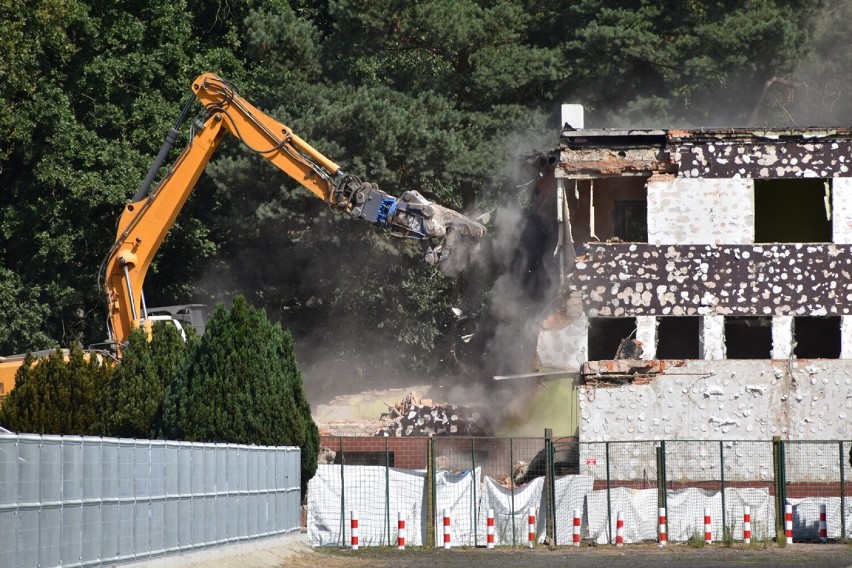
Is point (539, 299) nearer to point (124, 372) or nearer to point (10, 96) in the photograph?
point (124, 372)

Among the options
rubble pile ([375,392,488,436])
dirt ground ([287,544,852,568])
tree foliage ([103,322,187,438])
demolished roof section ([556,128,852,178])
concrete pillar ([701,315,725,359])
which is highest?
demolished roof section ([556,128,852,178])

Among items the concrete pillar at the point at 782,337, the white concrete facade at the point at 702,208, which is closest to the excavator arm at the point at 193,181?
the white concrete facade at the point at 702,208

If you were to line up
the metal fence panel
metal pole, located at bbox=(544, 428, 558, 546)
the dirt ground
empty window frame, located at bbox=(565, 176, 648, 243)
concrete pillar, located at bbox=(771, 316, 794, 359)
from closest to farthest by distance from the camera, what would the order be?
1. the dirt ground
2. metal pole, located at bbox=(544, 428, 558, 546)
3. the metal fence panel
4. concrete pillar, located at bbox=(771, 316, 794, 359)
5. empty window frame, located at bbox=(565, 176, 648, 243)

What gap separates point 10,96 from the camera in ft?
134

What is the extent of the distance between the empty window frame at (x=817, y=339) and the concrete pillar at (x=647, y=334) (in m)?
5.26

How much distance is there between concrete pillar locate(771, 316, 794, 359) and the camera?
31562mm

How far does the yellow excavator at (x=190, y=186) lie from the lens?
29.2 m

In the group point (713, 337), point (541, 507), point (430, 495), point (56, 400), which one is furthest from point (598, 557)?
point (56, 400)

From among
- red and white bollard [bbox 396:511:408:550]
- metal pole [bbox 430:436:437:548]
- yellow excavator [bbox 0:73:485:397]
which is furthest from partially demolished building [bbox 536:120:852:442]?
red and white bollard [bbox 396:511:408:550]

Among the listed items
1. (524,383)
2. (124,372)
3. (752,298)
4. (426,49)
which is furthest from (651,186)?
(426,49)

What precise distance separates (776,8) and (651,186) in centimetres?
1561

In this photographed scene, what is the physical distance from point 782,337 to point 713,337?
5.16ft

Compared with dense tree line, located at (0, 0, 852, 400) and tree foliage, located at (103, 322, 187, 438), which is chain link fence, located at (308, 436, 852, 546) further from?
dense tree line, located at (0, 0, 852, 400)

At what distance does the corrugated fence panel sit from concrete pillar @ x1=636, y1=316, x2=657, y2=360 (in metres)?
10.4
